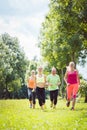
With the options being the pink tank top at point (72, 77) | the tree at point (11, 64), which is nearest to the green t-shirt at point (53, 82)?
the pink tank top at point (72, 77)

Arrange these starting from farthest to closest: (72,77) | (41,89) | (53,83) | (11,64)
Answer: (11,64)
(53,83)
(41,89)
(72,77)

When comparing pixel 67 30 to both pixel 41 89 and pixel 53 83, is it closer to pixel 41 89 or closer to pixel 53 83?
pixel 53 83

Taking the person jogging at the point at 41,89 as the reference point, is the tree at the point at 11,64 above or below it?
above

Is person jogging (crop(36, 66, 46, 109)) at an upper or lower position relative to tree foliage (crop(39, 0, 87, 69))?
lower

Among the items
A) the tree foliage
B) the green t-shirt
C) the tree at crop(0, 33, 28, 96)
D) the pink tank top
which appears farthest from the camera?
the tree at crop(0, 33, 28, 96)

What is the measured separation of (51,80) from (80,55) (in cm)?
3637

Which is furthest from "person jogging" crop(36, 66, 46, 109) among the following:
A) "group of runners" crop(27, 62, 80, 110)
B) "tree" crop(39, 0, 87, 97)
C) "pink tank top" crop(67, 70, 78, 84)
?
"tree" crop(39, 0, 87, 97)

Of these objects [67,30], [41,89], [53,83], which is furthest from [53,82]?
[67,30]

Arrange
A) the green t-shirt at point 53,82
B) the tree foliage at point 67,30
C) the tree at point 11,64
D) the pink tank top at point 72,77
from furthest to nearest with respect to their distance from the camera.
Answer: the tree at point 11,64
the tree foliage at point 67,30
the green t-shirt at point 53,82
the pink tank top at point 72,77

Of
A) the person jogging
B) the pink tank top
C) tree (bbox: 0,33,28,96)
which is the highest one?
tree (bbox: 0,33,28,96)

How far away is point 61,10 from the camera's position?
47.4 m

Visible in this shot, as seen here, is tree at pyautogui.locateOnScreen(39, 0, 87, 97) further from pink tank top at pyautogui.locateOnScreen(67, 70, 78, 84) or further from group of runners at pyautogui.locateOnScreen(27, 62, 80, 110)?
pink tank top at pyautogui.locateOnScreen(67, 70, 78, 84)

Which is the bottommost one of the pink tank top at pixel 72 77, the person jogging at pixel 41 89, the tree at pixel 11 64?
the person jogging at pixel 41 89

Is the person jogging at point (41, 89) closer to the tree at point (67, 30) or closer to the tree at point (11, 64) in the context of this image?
the tree at point (67, 30)
